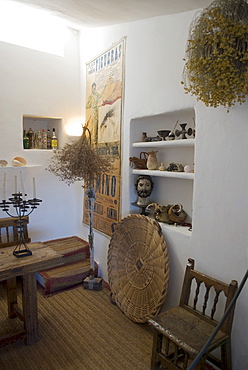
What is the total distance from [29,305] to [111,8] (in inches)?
96.3

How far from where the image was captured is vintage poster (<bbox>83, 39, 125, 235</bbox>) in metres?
2.90

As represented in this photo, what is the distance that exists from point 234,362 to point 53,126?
3.16 meters

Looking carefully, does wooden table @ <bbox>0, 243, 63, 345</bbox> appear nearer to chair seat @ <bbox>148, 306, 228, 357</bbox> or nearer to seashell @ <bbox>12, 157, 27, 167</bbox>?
chair seat @ <bbox>148, 306, 228, 357</bbox>

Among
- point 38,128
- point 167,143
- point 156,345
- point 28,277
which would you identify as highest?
point 38,128

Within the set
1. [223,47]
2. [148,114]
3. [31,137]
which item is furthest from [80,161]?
[223,47]

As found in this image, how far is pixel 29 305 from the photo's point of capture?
2184 millimetres

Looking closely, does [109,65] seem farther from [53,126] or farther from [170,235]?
[170,235]

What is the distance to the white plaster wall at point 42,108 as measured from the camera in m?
3.12

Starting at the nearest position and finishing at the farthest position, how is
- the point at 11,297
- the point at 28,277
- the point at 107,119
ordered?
the point at 28,277 → the point at 11,297 → the point at 107,119

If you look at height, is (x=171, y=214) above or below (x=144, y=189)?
below

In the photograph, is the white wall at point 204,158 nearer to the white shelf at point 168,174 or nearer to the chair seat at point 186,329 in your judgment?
the white shelf at point 168,174

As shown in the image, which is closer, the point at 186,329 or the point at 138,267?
the point at 186,329

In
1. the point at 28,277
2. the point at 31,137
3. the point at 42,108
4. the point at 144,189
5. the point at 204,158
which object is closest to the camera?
the point at 204,158

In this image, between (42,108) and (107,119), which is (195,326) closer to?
(107,119)
